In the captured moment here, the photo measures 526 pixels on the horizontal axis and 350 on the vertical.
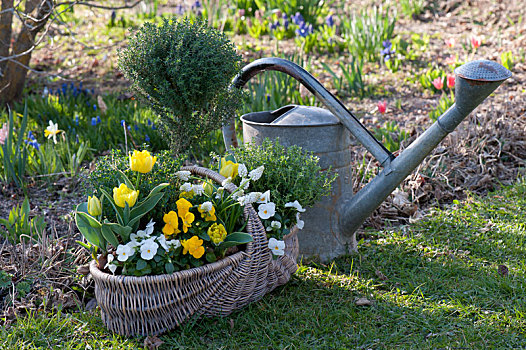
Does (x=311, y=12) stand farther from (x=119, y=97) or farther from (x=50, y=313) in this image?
(x=50, y=313)

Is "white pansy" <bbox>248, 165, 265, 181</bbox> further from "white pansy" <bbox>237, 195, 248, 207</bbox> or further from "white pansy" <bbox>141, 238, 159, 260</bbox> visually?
"white pansy" <bbox>141, 238, 159, 260</bbox>

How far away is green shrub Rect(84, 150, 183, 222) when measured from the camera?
182cm

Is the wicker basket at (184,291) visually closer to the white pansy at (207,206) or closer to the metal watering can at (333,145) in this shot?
the white pansy at (207,206)

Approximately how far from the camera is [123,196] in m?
1.64

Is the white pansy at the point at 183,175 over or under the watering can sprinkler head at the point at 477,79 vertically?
under

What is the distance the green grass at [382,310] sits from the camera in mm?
1709

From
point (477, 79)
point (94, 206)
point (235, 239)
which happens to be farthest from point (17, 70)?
point (477, 79)

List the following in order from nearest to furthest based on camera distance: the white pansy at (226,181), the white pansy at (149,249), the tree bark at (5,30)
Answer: the white pansy at (149,249)
the white pansy at (226,181)
the tree bark at (5,30)

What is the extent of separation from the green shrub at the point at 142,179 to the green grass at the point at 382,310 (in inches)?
15.7

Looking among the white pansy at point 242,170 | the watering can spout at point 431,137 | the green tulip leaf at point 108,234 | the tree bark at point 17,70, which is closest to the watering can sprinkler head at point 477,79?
the watering can spout at point 431,137

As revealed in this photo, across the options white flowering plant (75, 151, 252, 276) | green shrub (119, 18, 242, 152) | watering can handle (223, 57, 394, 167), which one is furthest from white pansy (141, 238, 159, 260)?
watering can handle (223, 57, 394, 167)

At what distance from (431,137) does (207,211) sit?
33.9 inches

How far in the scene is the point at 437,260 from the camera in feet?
7.23

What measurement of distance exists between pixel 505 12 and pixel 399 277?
4432 millimetres
